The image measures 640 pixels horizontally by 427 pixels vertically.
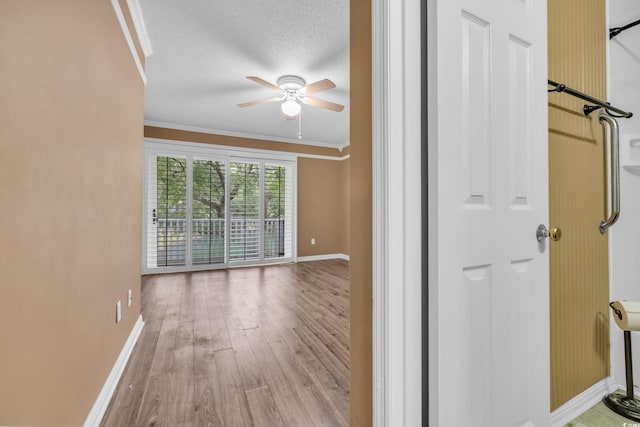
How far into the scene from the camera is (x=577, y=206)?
1.39 meters

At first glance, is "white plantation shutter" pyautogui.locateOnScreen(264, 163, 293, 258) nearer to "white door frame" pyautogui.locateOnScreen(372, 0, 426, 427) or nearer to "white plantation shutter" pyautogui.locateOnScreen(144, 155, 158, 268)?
"white plantation shutter" pyautogui.locateOnScreen(144, 155, 158, 268)

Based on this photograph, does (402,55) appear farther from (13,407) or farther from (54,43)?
(13,407)

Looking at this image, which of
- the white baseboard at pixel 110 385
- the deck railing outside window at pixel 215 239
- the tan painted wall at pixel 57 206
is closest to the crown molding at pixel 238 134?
the deck railing outside window at pixel 215 239

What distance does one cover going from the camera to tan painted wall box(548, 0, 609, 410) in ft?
4.25

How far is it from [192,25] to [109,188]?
156 centimetres

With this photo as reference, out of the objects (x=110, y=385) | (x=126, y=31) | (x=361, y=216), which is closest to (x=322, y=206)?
(x=126, y=31)

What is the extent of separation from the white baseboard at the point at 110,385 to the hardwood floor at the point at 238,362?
4 centimetres

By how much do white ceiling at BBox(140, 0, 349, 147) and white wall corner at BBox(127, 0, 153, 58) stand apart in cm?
4

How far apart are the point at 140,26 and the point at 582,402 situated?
389 centimetres

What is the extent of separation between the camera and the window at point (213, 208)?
463 cm

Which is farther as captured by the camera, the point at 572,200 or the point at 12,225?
the point at 572,200

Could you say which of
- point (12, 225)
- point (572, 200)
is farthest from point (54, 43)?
point (572, 200)

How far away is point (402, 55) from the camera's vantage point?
0.83 meters

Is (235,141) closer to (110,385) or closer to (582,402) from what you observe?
(110,385)
